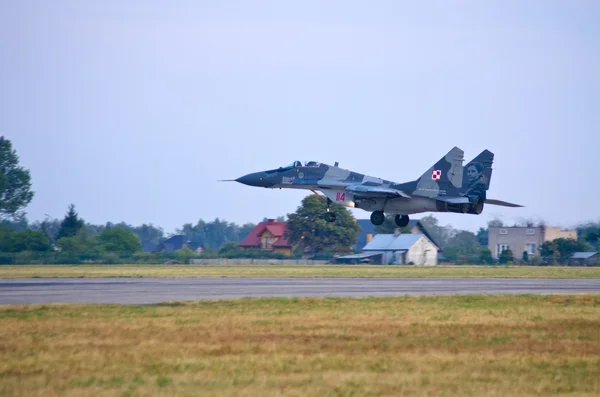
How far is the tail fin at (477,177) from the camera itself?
135 ft

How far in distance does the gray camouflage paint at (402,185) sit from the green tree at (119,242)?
3757cm

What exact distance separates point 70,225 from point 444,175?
193 ft

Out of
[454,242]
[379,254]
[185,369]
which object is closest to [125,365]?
[185,369]

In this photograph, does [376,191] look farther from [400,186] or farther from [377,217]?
[377,217]

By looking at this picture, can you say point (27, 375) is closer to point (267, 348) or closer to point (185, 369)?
point (185, 369)

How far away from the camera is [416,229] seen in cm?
9400

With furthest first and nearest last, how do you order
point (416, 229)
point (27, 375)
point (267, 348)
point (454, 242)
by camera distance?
point (454, 242) → point (416, 229) → point (267, 348) → point (27, 375)

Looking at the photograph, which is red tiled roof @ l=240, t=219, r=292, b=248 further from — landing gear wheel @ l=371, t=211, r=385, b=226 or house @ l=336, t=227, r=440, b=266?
landing gear wheel @ l=371, t=211, r=385, b=226

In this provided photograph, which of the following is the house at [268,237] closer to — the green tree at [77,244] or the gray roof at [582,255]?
the green tree at [77,244]

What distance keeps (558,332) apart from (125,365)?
1031 centimetres

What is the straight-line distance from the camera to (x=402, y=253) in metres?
80.1

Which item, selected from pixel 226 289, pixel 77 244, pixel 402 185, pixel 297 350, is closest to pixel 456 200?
pixel 402 185

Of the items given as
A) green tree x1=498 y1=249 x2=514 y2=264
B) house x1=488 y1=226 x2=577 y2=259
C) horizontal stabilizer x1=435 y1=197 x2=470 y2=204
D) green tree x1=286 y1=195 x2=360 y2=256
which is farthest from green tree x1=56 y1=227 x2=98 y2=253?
horizontal stabilizer x1=435 y1=197 x2=470 y2=204

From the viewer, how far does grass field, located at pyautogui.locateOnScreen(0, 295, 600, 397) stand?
1328cm
